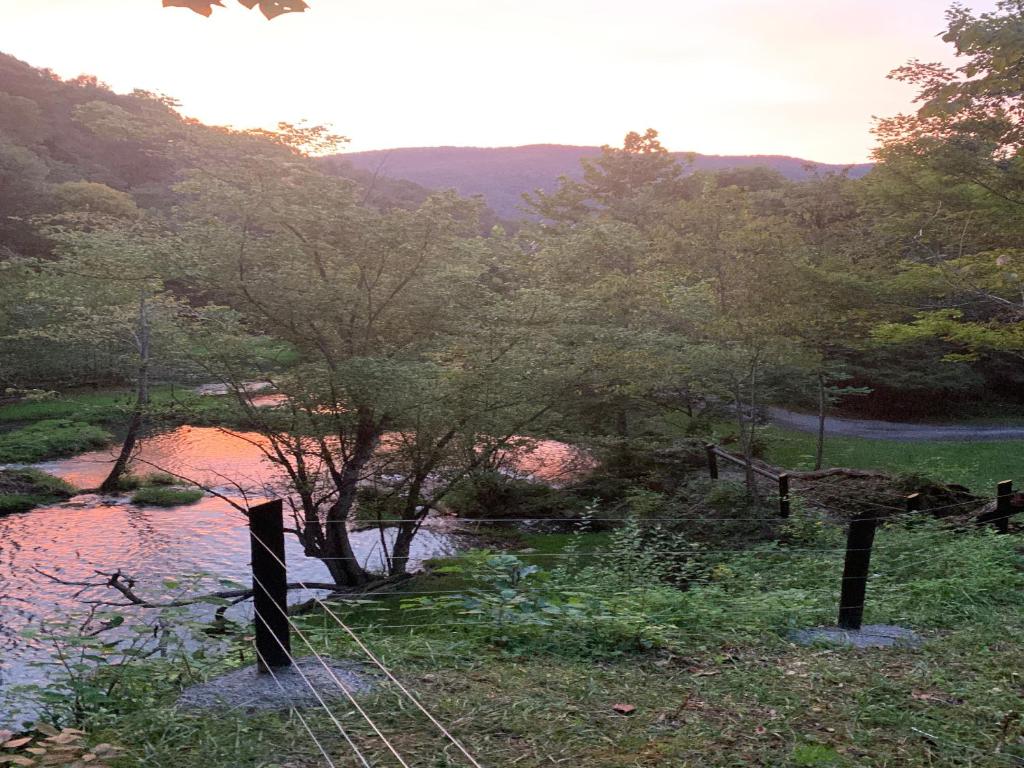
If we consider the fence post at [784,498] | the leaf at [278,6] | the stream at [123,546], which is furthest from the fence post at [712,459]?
the leaf at [278,6]

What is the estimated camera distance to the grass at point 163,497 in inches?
572

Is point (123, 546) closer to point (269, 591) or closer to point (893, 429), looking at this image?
point (269, 591)

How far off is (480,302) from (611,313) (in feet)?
12.2

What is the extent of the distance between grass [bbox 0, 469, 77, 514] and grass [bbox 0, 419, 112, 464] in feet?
6.01

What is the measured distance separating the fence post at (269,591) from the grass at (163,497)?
12745 millimetres

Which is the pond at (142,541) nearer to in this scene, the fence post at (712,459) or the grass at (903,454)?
the fence post at (712,459)

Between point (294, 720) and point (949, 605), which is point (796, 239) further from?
point (294, 720)

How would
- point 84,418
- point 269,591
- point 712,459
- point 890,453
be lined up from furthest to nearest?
point 84,418 < point 890,453 < point 712,459 < point 269,591

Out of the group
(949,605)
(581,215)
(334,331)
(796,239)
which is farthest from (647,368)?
(581,215)

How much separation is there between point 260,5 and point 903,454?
17.5 metres

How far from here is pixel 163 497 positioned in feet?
47.8

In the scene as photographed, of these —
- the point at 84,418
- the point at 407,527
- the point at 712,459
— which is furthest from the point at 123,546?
the point at 84,418

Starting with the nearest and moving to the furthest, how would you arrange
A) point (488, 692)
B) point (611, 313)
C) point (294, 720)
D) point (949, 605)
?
point (294, 720) → point (488, 692) → point (949, 605) → point (611, 313)

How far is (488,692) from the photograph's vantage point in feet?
10.1
